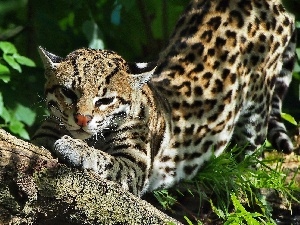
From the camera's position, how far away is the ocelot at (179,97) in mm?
4383

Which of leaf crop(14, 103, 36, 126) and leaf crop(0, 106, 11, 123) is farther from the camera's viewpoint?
leaf crop(14, 103, 36, 126)

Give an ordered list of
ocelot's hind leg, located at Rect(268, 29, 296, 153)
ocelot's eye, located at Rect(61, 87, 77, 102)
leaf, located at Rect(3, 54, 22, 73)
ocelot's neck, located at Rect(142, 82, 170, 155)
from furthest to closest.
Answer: ocelot's hind leg, located at Rect(268, 29, 296, 153)
leaf, located at Rect(3, 54, 22, 73)
ocelot's neck, located at Rect(142, 82, 170, 155)
ocelot's eye, located at Rect(61, 87, 77, 102)

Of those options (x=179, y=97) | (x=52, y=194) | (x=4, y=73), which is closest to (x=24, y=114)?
(x=4, y=73)

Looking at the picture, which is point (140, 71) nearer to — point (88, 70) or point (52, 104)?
point (88, 70)

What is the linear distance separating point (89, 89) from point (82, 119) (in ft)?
0.60

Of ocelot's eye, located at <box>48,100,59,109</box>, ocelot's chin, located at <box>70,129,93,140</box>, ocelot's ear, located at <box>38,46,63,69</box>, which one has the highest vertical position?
ocelot's ear, located at <box>38,46,63,69</box>

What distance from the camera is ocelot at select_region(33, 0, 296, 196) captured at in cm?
438

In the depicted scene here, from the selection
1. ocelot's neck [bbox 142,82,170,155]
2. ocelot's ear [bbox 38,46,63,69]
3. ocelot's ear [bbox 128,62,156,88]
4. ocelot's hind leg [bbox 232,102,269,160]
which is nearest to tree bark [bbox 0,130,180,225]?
ocelot's ear [bbox 38,46,63,69]

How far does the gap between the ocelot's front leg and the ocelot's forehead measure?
12.4 inches

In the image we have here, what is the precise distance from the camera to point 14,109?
→ 5953 millimetres

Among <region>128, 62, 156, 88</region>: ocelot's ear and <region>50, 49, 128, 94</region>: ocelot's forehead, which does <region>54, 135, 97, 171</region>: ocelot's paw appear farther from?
<region>128, 62, 156, 88</region>: ocelot's ear

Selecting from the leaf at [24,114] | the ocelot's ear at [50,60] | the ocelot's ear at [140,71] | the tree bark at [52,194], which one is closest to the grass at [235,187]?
the ocelot's ear at [140,71]

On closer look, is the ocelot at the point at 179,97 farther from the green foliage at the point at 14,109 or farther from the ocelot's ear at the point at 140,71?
the green foliage at the point at 14,109

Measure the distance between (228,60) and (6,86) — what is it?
5.23 ft
